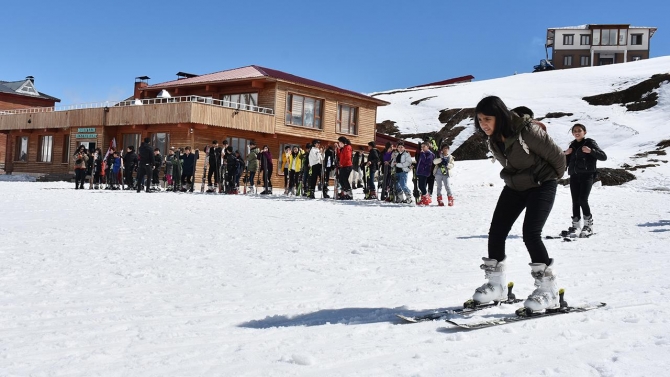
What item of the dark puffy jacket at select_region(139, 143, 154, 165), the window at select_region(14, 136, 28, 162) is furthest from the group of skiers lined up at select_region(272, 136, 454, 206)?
the window at select_region(14, 136, 28, 162)

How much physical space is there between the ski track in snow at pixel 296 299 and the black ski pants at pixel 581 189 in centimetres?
73

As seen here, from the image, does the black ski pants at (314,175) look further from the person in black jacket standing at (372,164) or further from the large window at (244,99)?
the large window at (244,99)

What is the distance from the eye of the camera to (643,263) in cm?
678

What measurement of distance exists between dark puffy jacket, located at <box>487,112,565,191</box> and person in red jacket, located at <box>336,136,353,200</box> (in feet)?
42.6

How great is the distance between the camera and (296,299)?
16.3 feet

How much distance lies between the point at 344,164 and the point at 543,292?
44.5 feet

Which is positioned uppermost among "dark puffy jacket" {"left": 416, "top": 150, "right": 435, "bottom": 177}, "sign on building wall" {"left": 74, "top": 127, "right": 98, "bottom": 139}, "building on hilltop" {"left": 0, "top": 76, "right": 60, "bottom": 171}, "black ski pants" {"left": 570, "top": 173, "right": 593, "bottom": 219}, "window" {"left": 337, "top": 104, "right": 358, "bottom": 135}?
"building on hilltop" {"left": 0, "top": 76, "right": 60, "bottom": 171}

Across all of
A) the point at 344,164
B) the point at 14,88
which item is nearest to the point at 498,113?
the point at 344,164

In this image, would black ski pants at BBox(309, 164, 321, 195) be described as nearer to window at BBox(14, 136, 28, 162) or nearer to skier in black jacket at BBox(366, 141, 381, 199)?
skier in black jacket at BBox(366, 141, 381, 199)

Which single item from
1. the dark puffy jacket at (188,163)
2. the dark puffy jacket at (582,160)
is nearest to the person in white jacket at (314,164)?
the dark puffy jacket at (188,163)

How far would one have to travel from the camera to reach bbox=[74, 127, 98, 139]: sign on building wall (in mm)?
32562

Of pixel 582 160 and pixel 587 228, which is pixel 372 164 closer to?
pixel 587 228

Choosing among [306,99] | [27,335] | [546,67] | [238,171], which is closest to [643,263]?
[27,335]

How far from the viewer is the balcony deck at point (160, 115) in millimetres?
28141
